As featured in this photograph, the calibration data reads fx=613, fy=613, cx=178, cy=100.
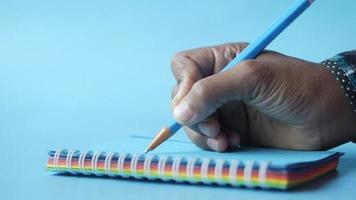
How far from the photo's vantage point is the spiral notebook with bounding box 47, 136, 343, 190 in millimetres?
593

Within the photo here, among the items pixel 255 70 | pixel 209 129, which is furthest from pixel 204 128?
pixel 255 70

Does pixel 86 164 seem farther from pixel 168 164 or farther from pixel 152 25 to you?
pixel 152 25

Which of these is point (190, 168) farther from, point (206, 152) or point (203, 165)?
point (206, 152)

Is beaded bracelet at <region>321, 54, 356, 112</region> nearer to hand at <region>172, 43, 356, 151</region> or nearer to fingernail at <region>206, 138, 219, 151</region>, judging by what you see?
hand at <region>172, 43, 356, 151</region>

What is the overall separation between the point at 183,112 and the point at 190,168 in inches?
3.9

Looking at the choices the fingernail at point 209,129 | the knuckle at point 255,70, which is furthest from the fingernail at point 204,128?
the knuckle at point 255,70

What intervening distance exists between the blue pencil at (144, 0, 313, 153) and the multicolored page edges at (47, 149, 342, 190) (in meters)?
0.07

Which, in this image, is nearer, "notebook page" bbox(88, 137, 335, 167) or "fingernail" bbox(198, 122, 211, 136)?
"notebook page" bbox(88, 137, 335, 167)

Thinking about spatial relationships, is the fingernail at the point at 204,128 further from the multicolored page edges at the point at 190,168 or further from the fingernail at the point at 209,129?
the multicolored page edges at the point at 190,168

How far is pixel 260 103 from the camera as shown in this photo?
Result: 75cm

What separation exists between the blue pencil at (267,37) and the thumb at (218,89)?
0.14ft

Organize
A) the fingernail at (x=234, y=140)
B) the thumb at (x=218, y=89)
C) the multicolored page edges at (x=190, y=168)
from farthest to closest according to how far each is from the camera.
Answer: the fingernail at (x=234, y=140) < the thumb at (x=218, y=89) < the multicolored page edges at (x=190, y=168)

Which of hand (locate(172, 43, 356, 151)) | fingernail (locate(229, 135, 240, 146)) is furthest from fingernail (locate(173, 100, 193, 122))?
fingernail (locate(229, 135, 240, 146))

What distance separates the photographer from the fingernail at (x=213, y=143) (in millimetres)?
774
